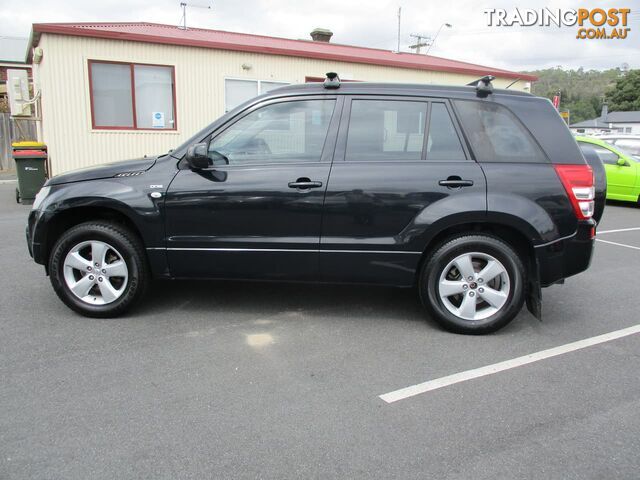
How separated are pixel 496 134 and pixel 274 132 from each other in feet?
5.73

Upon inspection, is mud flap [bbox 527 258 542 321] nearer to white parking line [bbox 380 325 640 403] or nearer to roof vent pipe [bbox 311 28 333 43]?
white parking line [bbox 380 325 640 403]

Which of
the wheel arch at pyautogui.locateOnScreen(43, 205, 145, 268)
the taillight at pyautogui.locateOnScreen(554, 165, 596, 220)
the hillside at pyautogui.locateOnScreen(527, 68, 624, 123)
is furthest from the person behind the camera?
the hillside at pyautogui.locateOnScreen(527, 68, 624, 123)

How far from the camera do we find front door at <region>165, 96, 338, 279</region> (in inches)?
164

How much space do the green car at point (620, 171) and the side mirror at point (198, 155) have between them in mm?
10176

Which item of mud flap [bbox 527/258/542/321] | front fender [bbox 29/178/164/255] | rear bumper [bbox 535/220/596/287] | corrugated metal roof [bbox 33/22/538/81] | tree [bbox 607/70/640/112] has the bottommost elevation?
mud flap [bbox 527/258/542/321]

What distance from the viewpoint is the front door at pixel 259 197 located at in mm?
4176

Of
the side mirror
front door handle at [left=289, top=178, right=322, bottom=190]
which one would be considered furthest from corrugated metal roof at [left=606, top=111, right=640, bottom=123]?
the side mirror

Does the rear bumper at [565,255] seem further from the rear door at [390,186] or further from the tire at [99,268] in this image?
the tire at [99,268]

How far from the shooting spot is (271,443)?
276 cm

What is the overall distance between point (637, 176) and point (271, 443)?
11809 mm

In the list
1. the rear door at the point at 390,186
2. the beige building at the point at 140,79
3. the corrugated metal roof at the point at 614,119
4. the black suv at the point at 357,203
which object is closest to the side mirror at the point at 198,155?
the black suv at the point at 357,203

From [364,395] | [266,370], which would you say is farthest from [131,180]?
[364,395]

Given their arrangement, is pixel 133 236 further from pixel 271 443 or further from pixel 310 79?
pixel 310 79

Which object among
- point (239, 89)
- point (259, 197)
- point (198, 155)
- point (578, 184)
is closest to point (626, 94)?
point (239, 89)
